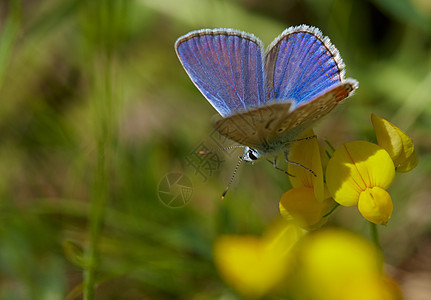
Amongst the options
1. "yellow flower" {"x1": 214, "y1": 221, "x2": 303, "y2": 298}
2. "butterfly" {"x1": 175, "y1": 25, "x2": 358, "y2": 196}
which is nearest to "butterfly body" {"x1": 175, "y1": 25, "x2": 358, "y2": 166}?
"butterfly" {"x1": 175, "y1": 25, "x2": 358, "y2": 196}

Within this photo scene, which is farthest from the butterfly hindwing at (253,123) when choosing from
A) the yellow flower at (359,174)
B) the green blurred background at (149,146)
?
the green blurred background at (149,146)

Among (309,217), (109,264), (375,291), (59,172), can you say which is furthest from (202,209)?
(375,291)

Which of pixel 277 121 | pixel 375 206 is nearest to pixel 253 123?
pixel 277 121

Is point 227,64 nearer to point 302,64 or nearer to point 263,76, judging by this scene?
point 263,76

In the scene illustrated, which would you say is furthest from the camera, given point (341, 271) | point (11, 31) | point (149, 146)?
point (149, 146)

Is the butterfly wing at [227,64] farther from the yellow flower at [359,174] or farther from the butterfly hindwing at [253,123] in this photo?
the yellow flower at [359,174]

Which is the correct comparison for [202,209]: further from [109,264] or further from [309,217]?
[309,217]

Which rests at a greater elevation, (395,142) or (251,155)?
(395,142)
